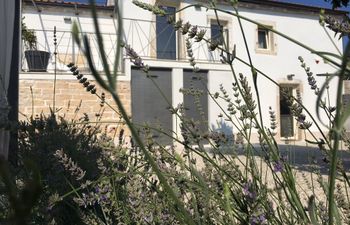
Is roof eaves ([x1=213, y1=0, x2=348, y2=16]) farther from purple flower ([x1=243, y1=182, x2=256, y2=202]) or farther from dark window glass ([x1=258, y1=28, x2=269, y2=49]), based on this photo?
purple flower ([x1=243, y1=182, x2=256, y2=202])

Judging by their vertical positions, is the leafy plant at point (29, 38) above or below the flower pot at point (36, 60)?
above

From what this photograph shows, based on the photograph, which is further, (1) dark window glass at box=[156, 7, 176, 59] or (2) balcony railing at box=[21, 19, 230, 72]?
(1) dark window glass at box=[156, 7, 176, 59]

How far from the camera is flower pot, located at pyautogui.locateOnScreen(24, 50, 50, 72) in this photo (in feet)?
33.0

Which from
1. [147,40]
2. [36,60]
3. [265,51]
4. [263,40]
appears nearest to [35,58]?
[36,60]

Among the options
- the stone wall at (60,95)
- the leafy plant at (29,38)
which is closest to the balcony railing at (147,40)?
the leafy plant at (29,38)

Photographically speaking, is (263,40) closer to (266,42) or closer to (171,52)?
(266,42)

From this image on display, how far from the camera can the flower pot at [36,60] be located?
1007 cm

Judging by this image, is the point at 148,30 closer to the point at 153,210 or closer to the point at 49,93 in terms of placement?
the point at 49,93

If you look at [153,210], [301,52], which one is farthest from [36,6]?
[153,210]

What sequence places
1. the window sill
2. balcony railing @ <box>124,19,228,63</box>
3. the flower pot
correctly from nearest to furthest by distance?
the flower pot → balcony railing @ <box>124,19,228,63</box> → the window sill

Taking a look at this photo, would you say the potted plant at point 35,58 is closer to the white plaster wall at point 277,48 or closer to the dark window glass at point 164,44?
the dark window glass at point 164,44

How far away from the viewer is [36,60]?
1026 centimetres

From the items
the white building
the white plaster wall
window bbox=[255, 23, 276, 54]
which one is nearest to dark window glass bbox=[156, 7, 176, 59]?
the white building

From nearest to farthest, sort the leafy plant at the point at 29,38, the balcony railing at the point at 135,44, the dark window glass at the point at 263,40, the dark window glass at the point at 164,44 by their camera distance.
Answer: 1. the leafy plant at the point at 29,38
2. the balcony railing at the point at 135,44
3. the dark window glass at the point at 164,44
4. the dark window glass at the point at 263,40
